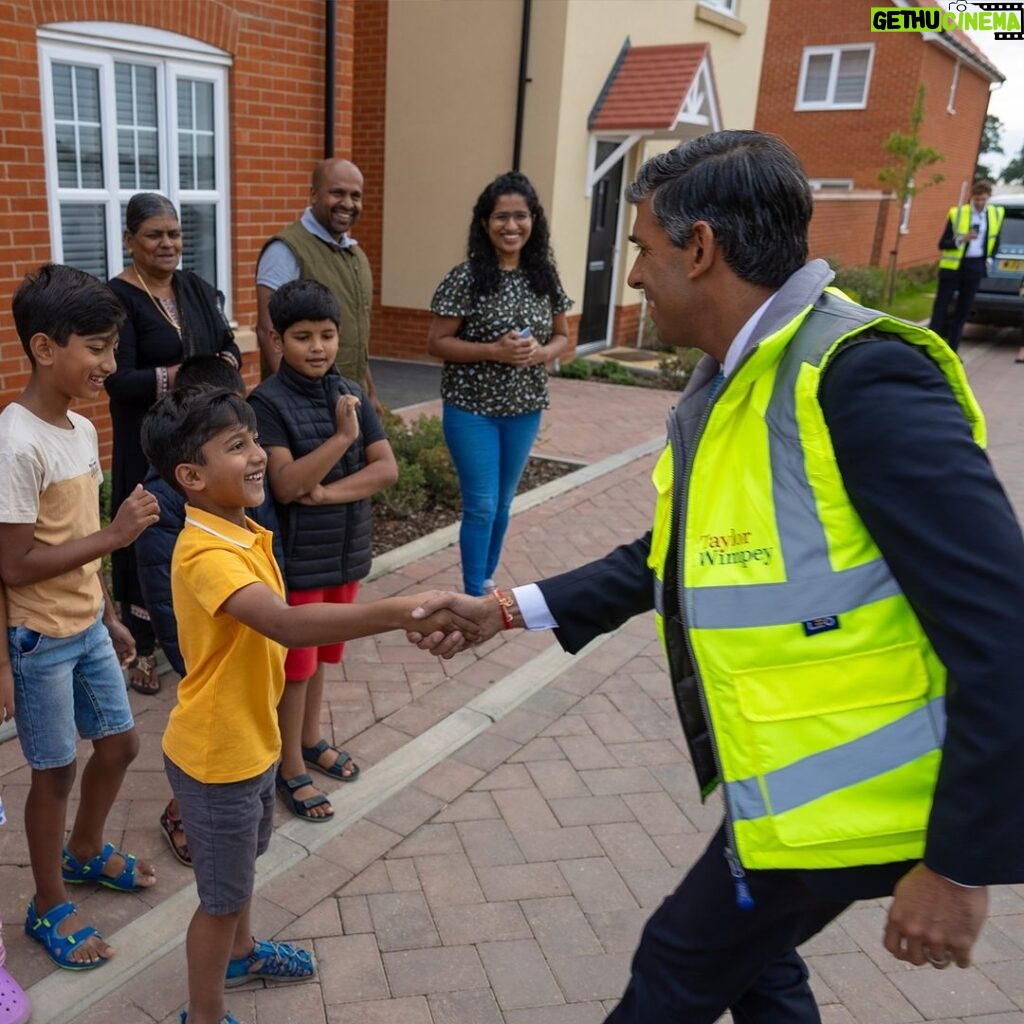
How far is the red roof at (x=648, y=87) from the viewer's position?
10.9 metres

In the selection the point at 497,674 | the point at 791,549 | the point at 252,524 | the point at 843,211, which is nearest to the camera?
the point at 791,549

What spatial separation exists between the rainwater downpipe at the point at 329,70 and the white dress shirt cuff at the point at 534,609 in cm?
546

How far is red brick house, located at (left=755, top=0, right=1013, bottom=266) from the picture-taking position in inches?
905

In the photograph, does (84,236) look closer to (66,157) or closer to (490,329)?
(66,157)

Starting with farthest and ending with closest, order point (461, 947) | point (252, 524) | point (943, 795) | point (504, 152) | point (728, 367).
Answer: point (504, 152)
point (461, 947)
point (252, 524)
point (728, 367)
point (943, 795)

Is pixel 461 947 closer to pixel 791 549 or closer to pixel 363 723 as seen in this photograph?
pixel 363 723

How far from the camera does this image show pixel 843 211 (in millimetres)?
21016

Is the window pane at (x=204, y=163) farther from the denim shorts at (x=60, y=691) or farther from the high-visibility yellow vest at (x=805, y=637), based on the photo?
the high-visibility yellow vest at (x=805, y=637)

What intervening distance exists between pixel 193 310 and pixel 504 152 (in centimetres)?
765

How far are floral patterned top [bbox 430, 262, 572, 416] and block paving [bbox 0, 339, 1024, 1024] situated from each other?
1.18 metres

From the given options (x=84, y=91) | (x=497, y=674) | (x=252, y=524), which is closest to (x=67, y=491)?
(x=252, y=524)

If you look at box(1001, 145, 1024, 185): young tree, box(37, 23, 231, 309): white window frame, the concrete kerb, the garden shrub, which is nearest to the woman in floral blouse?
the concrete kerb

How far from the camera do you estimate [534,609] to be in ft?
7.51

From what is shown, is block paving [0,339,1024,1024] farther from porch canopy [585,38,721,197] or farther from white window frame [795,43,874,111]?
white window frame [795,43,874,111]
